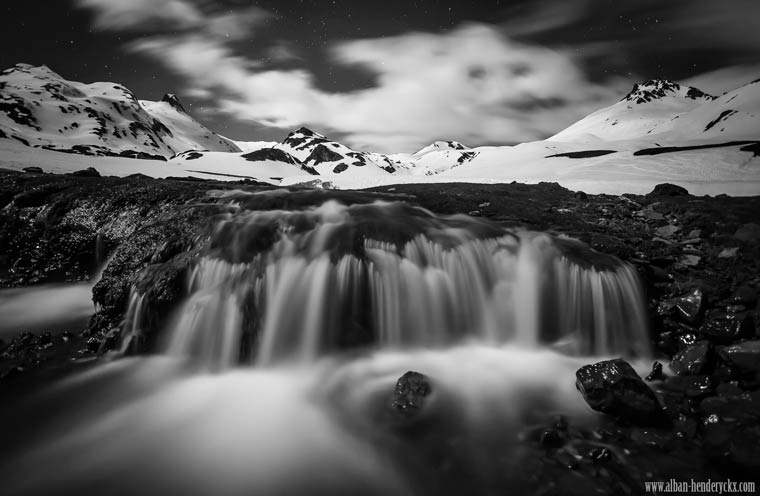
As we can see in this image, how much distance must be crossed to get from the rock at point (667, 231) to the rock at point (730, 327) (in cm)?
460

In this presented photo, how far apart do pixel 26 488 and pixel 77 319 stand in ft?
20.9

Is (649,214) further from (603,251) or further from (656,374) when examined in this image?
(656,374)

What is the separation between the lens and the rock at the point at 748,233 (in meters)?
8.66

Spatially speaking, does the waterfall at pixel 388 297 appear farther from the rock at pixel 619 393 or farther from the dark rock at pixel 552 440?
the dark rock at pixel 552 440

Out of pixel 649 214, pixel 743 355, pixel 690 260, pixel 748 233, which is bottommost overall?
pixel 743 355

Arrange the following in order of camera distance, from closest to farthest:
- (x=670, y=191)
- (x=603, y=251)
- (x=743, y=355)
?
Answer: (x=743, y=355), (x=603, y=251), (x=670, y=191)

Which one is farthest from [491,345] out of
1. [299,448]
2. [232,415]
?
[232,415]

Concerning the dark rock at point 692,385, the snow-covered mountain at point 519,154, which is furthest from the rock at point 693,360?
the snow-covered mountain at point 519,154

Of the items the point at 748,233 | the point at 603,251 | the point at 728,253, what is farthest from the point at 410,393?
the point at 748,233

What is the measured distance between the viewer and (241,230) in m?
9.16

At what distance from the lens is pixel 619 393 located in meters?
4.94

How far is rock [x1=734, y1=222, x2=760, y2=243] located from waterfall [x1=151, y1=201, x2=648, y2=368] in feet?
12.1

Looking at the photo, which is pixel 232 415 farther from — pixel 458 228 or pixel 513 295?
pixel 458 228

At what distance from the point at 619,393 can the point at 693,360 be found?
217 centimetres
